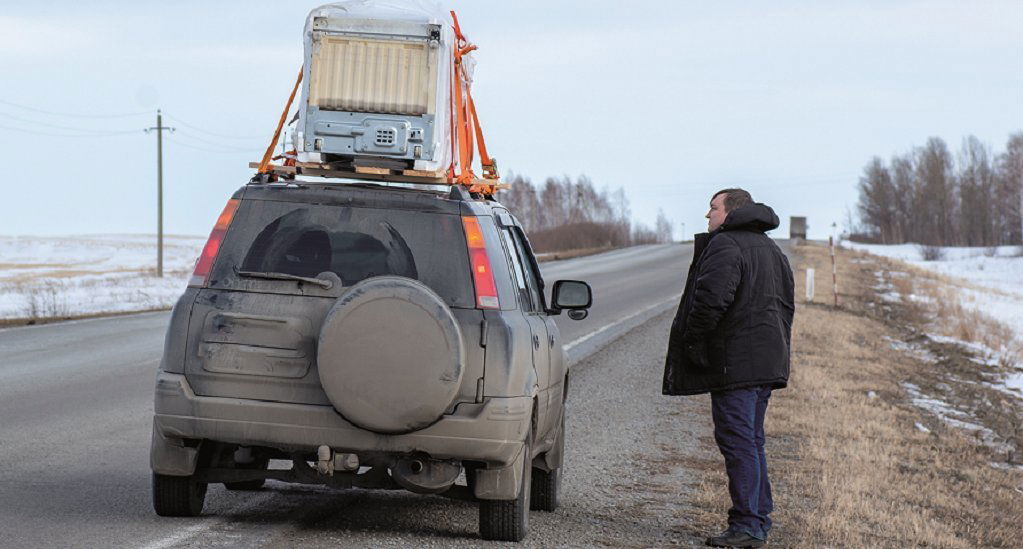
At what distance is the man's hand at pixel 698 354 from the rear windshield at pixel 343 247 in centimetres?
148

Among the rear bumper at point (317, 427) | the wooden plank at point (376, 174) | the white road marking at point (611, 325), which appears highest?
the wooden plank at point (376, 174)

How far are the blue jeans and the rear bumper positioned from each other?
144 centimetres

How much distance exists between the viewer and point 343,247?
620cm

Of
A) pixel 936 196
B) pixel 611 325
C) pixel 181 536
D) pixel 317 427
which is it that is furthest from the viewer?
pixel 936 196

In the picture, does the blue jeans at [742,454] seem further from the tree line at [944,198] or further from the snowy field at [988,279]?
the tree line at [944,198]

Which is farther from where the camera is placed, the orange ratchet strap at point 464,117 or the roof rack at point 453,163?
the orange ratchet strap at point 464,117

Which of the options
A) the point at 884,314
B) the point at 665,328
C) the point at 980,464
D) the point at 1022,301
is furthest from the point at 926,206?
the point at 980,464

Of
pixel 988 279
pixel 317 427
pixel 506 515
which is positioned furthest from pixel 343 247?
pixel 988 279

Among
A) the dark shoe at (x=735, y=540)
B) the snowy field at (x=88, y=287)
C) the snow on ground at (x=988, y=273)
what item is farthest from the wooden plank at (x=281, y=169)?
the snow on ground at (x=988, y=273)

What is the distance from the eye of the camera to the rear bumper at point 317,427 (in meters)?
5.93

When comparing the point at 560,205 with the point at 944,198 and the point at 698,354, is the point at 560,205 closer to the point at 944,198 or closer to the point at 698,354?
the point at 944,198

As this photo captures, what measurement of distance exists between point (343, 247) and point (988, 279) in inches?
3056

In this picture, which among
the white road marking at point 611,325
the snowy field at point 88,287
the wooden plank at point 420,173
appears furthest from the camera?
the snowy field at point 88,287

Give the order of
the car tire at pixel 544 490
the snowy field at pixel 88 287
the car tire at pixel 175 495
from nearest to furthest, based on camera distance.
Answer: the car tire at pixel 175 495 < the car tire at pixel 544 490 < the snowy field at pixel 88 287
